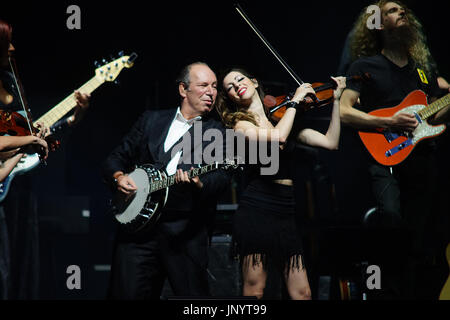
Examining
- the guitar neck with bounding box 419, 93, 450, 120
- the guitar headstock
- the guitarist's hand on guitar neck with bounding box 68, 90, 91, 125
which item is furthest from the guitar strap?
the guitarist's hand on guitar neck with bounding box 68, 90, 91, 125

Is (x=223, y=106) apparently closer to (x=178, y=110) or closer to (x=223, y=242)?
(x=178, y=110)

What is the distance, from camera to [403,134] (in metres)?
3.70

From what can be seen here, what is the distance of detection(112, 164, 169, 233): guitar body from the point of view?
10.5 feet

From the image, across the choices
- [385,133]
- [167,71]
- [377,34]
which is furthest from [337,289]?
[167,71]

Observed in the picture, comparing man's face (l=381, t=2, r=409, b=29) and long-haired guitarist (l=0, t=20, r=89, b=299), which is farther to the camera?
man's face (l=381, t=2, r=409, b=29)

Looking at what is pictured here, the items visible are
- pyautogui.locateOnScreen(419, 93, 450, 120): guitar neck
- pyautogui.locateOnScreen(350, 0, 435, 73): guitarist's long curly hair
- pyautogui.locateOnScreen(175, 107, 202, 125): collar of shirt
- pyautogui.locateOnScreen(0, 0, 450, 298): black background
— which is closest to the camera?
pyautogui.locateOnScreen(175, 107, 202, 125): collar of shirt

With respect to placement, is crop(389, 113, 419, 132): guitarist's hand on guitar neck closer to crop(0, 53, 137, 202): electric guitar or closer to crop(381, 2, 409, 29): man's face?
crop(381, 2, 409, 29): man's face

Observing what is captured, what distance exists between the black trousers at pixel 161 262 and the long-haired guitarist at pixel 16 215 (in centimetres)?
95

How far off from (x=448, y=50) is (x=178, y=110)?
8.23 feet

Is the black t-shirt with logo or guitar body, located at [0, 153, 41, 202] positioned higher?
the black t-shirt with logo

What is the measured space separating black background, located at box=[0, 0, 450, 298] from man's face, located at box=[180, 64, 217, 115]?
40.7 inches

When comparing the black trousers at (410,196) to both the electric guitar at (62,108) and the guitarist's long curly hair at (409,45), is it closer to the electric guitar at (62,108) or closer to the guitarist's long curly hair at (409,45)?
the guitarist's long curly hair at (409,45)

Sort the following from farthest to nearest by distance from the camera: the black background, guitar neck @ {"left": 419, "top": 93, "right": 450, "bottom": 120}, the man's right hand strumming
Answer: the black background, guitar neck @ {"left": 419, "top": 93, "right": 450, "bottom": 120}, the man's right hand strumming

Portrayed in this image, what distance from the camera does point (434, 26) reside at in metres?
4.35
